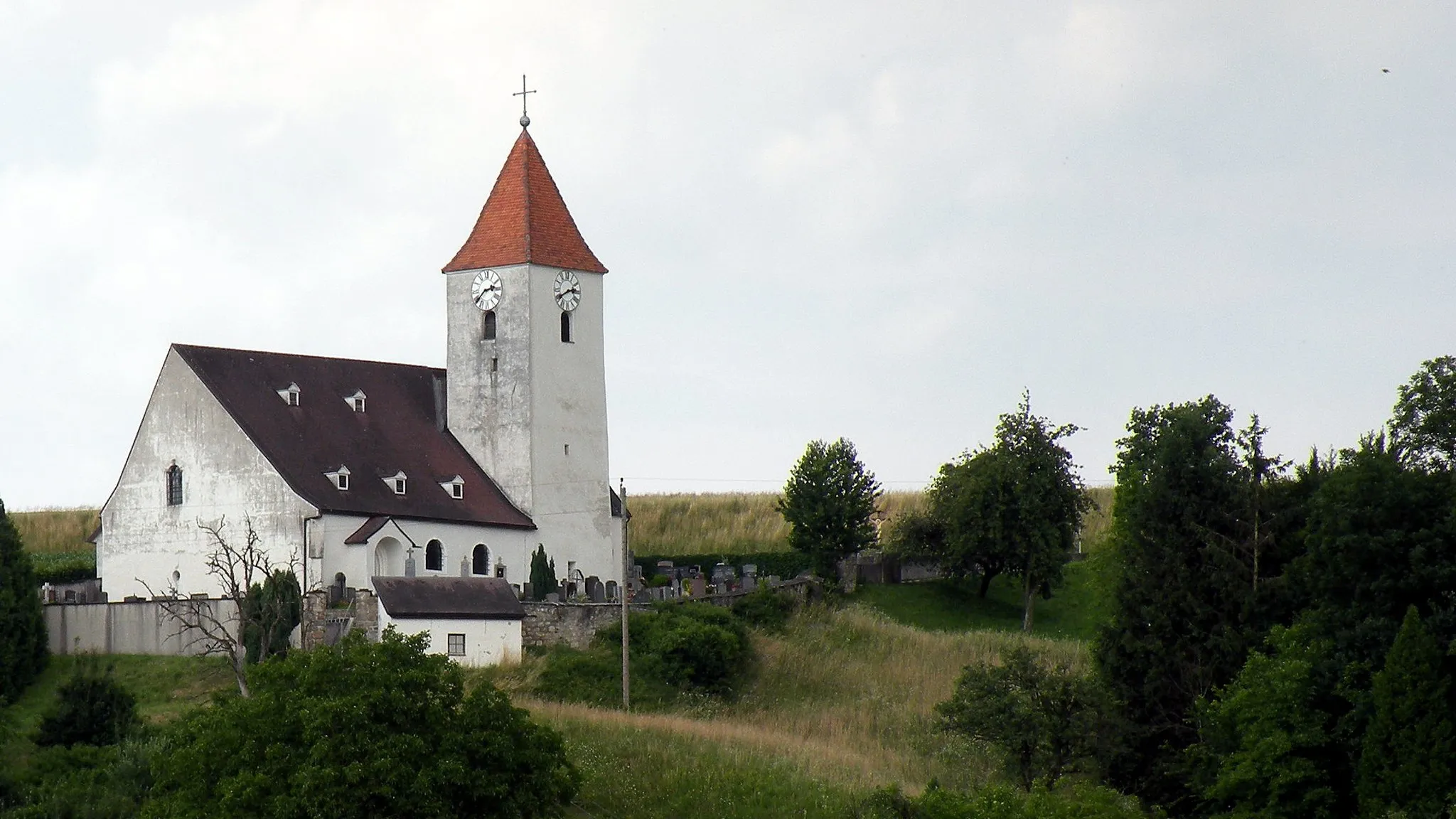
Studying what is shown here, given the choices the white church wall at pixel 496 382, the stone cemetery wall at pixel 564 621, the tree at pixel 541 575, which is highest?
the white church wall at pixel 496 382

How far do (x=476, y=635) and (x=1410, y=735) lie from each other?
24.7 m

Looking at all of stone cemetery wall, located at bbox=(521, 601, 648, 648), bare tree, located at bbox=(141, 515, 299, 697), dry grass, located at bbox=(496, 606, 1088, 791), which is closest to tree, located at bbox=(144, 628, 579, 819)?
dry grass, located at bbox=(496, 606, 1088, 791)

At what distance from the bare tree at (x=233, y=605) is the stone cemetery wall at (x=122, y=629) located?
0.07m

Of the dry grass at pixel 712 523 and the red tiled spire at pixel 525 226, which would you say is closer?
the red tiled spire at pixel 525 226

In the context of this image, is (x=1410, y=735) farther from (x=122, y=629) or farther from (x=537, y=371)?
(x=122, y=629)

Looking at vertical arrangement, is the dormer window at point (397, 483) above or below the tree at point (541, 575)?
above

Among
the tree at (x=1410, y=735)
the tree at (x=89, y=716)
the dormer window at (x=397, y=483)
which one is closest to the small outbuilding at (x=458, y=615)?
the dormer window at (x=397, y=483)

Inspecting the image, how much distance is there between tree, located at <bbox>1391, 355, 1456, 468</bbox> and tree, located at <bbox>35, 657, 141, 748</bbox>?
96.2ft

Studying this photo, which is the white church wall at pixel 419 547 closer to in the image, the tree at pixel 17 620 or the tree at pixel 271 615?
the tree at pixel 271 615

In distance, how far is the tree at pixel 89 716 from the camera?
54125 millimetres

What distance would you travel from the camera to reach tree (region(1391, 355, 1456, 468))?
5303cm

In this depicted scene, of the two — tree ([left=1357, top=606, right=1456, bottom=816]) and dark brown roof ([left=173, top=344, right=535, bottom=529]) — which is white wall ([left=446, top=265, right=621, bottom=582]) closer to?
dark brown roof ([left=173, top=344, right=535, bottom=529])

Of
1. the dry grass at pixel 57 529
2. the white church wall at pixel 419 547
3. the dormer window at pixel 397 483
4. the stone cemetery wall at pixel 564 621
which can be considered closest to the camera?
the stone cemetery wall at pixel 564 621

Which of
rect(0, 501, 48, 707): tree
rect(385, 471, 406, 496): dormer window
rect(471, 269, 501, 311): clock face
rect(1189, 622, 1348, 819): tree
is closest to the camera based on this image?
rect(1189, 622, 1348, 819): tree
